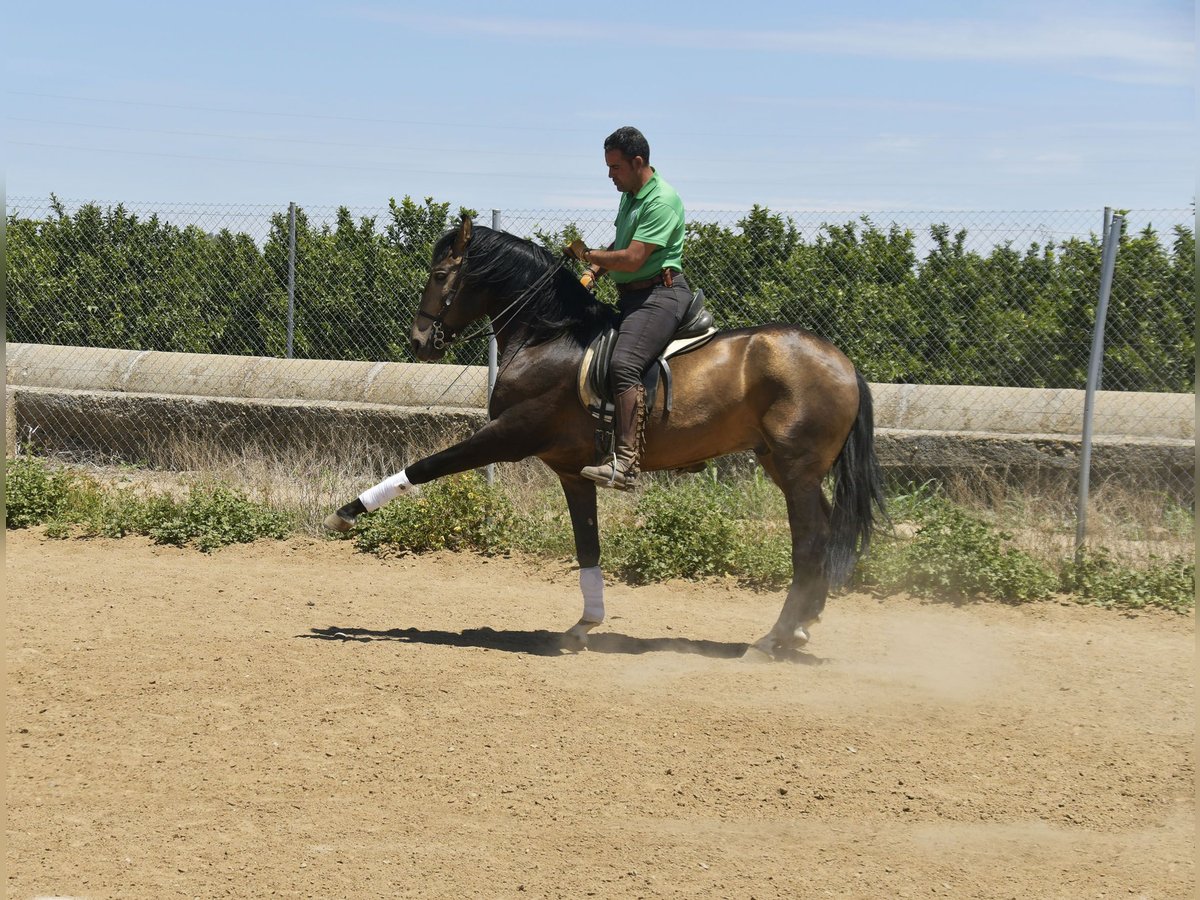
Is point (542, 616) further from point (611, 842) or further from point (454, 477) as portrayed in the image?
point (611, 842)

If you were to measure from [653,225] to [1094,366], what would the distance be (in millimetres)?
4224

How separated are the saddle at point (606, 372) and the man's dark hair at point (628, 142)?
986mm

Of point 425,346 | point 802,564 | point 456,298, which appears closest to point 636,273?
point 456,298

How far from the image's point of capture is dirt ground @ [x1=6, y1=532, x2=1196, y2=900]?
4484mm

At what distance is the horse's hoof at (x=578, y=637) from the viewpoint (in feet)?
25.2

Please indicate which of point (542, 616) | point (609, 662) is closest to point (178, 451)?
point (542, 616)

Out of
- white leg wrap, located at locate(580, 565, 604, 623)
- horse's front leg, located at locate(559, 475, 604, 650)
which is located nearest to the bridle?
horse's front leg, located at locate(559, 475, 604, 650)

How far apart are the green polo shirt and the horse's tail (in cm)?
143

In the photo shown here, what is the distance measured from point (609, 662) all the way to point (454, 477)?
137 inches

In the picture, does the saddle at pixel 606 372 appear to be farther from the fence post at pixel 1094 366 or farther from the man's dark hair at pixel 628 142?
the fence post at pixel 1094 366

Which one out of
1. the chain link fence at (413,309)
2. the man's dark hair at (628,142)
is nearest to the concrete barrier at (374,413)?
the chain link fence at (413,309)

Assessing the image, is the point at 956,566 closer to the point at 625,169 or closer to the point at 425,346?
the point at 625,169

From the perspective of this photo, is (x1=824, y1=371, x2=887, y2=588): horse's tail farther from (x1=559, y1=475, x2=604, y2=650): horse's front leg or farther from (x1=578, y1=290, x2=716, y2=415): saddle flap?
(x1=559, y1=475, x2=604, y2=650): horse's front leg

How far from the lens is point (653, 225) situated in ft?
23.1
